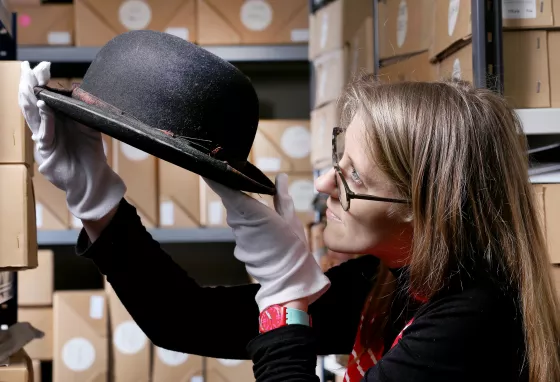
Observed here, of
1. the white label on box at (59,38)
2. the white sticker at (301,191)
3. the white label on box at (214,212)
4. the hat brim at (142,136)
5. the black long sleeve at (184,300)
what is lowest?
→ the black long sleeve at (184,300)

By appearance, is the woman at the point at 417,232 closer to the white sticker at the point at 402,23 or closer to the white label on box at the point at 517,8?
the white label on box at the point at 517,8

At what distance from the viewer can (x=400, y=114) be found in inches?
34.5

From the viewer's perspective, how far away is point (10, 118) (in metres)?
1.26

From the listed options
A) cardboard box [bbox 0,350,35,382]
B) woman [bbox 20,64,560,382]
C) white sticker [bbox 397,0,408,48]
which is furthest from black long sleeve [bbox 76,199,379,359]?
white sticker [bbox 397,0,408,48]

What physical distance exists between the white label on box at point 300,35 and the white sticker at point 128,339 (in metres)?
1.09

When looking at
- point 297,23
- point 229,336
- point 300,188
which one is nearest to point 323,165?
point 300,188

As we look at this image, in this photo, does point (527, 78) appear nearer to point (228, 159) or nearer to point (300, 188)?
point (228, 159)

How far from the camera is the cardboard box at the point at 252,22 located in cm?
243

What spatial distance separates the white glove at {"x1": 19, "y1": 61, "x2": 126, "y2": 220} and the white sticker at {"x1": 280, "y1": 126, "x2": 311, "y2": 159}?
58.3 inches

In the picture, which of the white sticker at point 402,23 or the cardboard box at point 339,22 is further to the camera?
the cardboard box at point 339,22

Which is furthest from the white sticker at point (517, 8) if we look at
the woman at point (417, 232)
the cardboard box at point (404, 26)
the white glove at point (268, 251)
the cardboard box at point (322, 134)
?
the cardboard box at point (322, 134)

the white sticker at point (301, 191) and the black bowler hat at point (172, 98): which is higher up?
the black bowler hat at point (172, 98)

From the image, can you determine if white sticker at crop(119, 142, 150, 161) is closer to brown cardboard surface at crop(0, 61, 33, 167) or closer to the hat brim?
brown cardboard surface at crop(0, 61, 33, 167)

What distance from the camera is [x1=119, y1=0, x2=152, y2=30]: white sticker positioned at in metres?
2.43
